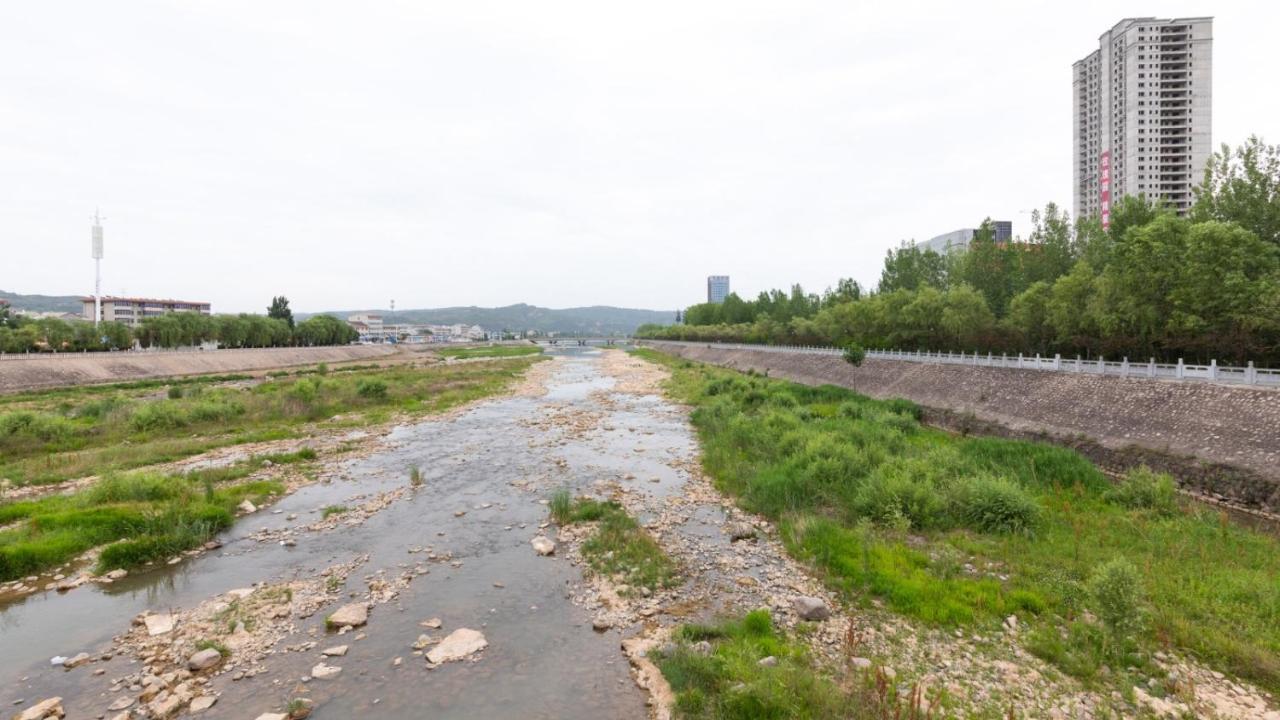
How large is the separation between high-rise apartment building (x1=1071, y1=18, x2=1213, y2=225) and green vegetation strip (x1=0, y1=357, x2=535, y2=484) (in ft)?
434

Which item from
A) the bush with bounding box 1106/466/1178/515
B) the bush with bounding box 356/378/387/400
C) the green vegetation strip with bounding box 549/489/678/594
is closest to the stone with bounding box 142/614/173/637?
the green vegetation strip with bounding box 549/489/678/594

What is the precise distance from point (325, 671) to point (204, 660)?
7.68ft

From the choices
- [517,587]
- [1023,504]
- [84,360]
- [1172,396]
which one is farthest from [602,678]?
[84,360]

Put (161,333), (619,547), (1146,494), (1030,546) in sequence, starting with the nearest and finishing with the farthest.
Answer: (1030,546)
(619,547)
(1146,494)
(161,333)

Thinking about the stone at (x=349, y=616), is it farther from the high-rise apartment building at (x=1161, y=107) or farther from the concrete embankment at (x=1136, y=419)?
the high-rise apartment building at (x=1161, y=107)

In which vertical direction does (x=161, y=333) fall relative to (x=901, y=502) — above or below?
above

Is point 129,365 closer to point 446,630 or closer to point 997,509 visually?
point 446,630

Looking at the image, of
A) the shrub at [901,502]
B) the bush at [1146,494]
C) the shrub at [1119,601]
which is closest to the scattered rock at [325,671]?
the shrub at [1119,601]

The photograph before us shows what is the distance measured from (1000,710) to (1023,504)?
9.64m

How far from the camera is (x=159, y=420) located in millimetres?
33219

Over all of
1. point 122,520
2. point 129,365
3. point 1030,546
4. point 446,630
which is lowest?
point 446,630

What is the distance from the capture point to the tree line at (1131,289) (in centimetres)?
2575

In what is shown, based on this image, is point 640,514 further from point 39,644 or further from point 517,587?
point 39,644

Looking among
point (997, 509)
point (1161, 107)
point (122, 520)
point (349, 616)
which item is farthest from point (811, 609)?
point (1161, 107)
